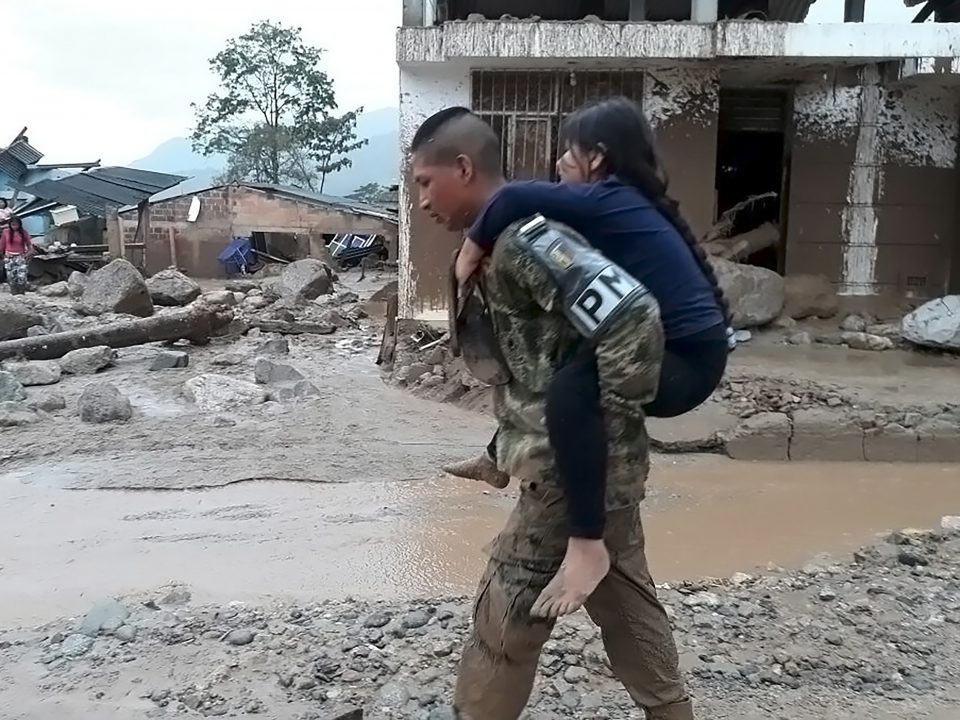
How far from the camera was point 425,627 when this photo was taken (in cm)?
323

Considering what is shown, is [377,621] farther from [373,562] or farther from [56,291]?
[56,291]

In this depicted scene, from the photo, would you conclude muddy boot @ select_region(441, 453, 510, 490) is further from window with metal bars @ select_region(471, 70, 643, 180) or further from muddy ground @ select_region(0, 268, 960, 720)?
window with metal bars @ select_region(471, 70, 643, 180)

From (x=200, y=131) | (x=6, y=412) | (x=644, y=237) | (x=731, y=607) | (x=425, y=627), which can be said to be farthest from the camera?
(x=200, y=131)

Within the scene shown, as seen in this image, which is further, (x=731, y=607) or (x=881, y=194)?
(x=881, y=194)

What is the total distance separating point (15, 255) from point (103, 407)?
9647 mm

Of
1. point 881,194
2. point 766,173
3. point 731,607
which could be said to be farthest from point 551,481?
point 766,173

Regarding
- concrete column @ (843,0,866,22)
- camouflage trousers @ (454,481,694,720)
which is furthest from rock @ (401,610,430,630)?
concrete column @ (843,0,866,22)

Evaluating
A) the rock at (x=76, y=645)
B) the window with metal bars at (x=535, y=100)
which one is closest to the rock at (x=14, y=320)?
the window with metal bars at (x=535, y=100)

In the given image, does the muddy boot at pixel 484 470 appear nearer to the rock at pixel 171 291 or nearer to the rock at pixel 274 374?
the rock at pixel 274 374

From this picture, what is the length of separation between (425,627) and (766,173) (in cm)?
1019

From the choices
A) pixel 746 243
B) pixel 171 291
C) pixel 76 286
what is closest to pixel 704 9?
pixel 746 243

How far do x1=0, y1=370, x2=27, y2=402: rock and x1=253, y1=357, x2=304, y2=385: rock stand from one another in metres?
1.82

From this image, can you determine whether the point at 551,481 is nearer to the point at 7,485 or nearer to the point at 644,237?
the point at 644,237

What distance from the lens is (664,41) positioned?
8.30m
